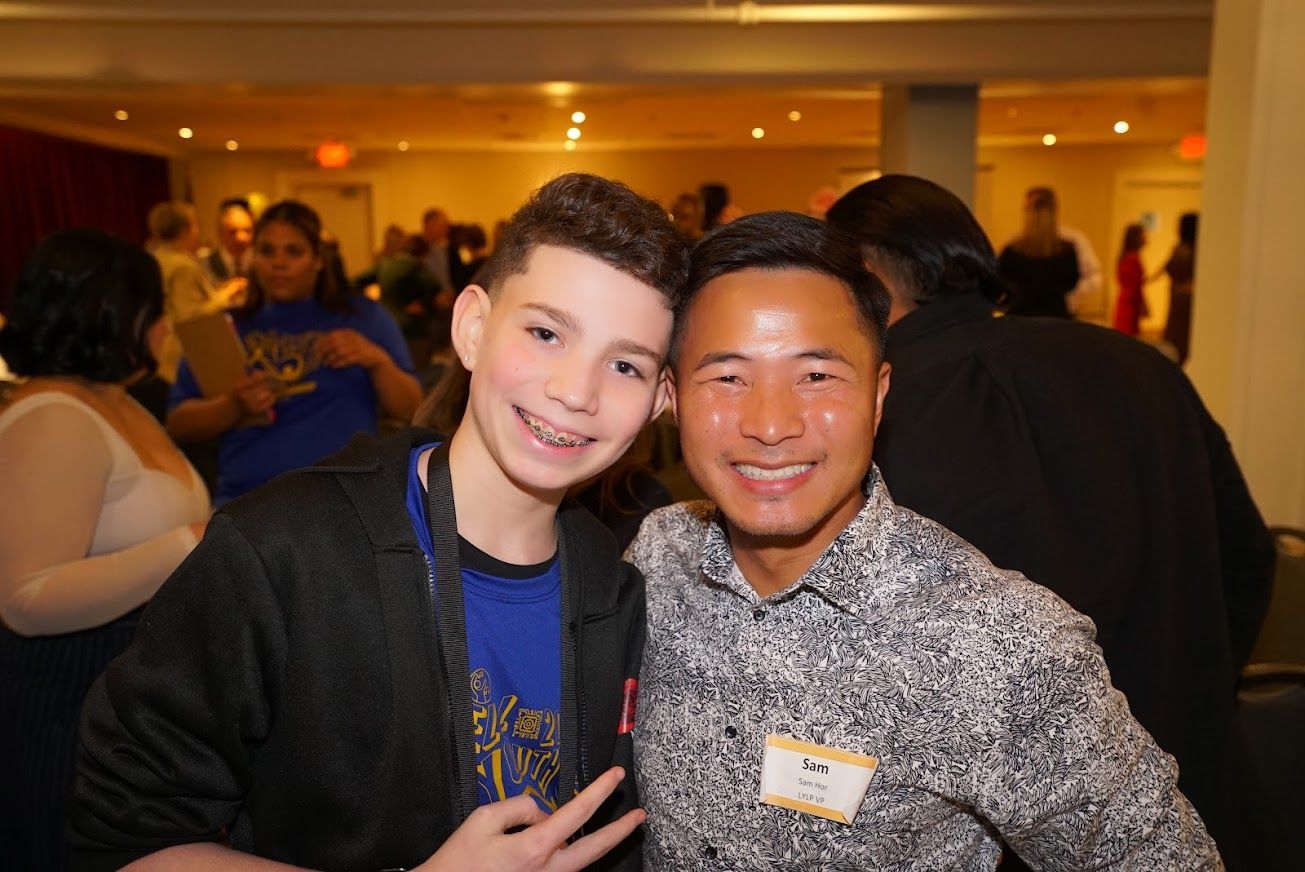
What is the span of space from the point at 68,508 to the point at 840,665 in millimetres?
1444

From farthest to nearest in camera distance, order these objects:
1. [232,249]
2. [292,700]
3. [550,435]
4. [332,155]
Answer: [332,155] → [232,249] → [550,435] → [292,700]

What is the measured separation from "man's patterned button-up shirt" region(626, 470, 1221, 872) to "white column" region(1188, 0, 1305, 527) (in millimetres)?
2010

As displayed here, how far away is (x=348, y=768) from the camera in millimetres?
1149

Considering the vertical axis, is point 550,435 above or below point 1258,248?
below

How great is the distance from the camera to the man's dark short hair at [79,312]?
200cm

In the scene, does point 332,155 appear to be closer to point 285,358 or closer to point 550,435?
point 285,358

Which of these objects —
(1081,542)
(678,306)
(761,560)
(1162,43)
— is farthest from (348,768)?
(1162,43)

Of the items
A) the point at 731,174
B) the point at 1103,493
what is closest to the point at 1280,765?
the point at 1103,493

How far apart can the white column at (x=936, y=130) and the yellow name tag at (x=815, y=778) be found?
6505 mm

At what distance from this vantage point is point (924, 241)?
203 centimetres

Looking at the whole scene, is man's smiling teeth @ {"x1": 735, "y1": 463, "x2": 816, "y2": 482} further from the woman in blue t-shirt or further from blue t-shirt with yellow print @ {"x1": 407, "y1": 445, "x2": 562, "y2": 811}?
the woman in blue t-shirt

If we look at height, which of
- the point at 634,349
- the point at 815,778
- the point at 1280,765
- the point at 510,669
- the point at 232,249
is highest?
the point at 232,249

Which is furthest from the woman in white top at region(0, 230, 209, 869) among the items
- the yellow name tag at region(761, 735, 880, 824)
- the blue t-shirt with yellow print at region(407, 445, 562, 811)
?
the yellow name tag at region(761, 735, 880, 824)

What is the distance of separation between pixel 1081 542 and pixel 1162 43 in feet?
20.5
